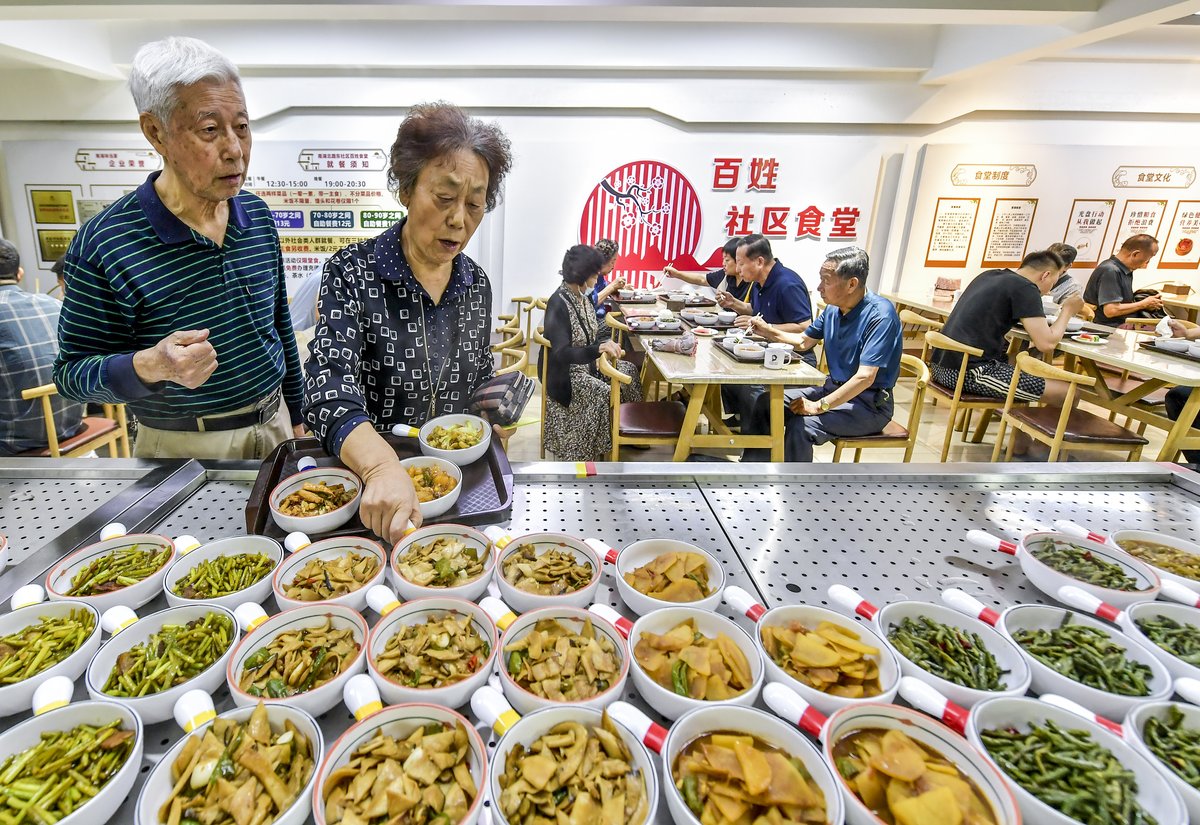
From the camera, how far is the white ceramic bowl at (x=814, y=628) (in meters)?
0.80

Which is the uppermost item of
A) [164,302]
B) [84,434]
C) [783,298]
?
[164,302]

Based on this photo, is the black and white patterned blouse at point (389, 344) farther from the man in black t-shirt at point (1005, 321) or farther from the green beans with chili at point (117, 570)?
the man in black t-shirt at point (1005, 321)

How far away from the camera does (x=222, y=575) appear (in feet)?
3.36

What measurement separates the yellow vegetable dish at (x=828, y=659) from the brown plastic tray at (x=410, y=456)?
62 centimetres

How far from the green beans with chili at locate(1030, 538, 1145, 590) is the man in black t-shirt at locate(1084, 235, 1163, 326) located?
6325 millimetres

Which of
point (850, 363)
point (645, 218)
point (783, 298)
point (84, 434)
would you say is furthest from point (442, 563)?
point (645, 218)

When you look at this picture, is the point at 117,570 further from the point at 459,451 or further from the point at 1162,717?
the point at 1162,717

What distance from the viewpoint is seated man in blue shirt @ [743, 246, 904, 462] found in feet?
11.0

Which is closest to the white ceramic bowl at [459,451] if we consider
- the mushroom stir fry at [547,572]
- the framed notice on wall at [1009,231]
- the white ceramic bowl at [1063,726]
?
the mushroom stir fry at [547,572]

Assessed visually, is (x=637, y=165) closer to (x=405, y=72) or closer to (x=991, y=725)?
(x=405, y=72)

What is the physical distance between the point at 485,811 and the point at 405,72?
6.95 meters

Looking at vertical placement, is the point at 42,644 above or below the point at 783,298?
below

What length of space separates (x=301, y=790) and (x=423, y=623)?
0.29 metres

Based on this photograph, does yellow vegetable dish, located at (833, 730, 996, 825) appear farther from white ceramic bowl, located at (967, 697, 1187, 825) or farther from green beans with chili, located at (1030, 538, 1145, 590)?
green beans with chili, located at (1030, 538, 1145, 590)
